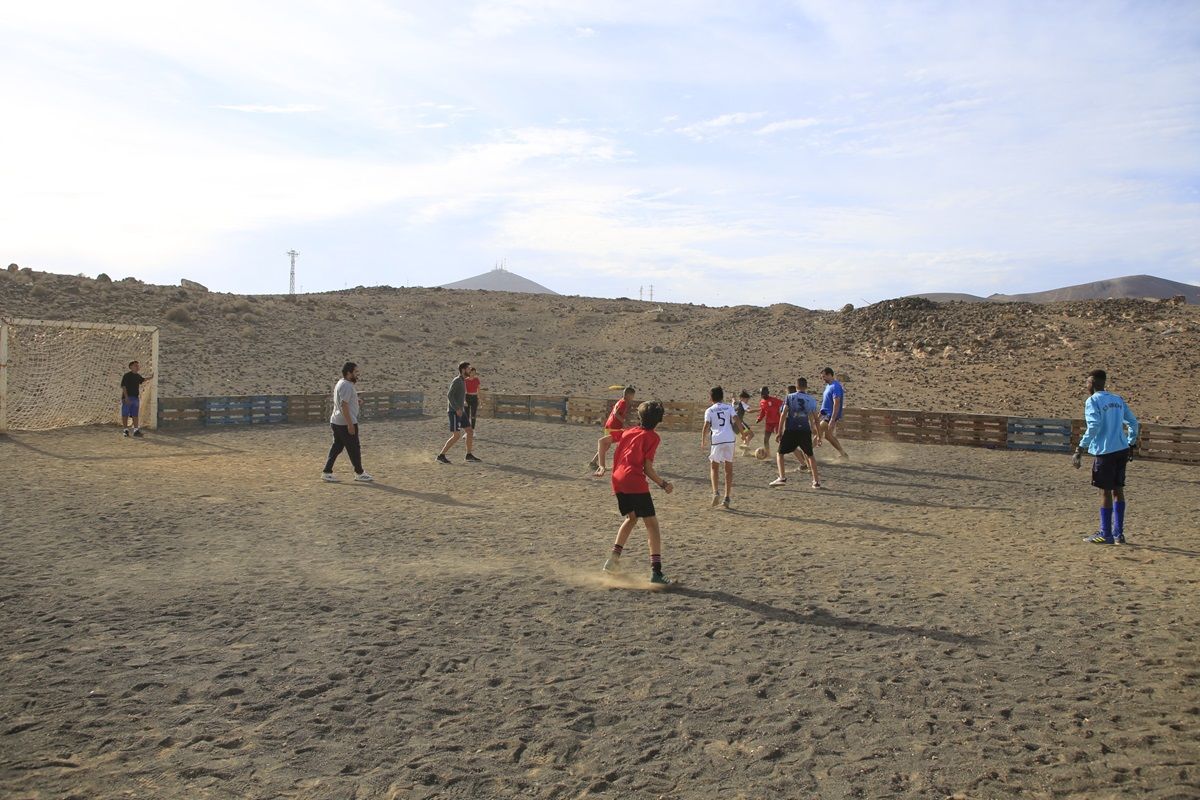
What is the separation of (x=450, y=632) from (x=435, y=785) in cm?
230

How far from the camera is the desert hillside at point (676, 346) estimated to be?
129ft

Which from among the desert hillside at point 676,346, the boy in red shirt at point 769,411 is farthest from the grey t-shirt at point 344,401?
the desert hillside at point 676,346

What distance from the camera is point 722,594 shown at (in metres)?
7.64

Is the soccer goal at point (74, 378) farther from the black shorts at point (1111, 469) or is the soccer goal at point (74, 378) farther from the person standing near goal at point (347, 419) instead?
the black shorts at point (1111, 469)

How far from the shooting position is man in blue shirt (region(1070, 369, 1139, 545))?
985 cm

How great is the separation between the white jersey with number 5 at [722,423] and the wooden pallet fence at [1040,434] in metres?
12.7

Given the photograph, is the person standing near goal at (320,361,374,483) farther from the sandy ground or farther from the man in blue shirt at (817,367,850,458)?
the man in blue shirt at (817,367,850,458)

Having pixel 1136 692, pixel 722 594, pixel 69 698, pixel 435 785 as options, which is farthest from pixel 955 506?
pixel 69 698

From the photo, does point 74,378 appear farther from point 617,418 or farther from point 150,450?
point 617,418

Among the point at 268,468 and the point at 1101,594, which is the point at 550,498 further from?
the point at 1101,594

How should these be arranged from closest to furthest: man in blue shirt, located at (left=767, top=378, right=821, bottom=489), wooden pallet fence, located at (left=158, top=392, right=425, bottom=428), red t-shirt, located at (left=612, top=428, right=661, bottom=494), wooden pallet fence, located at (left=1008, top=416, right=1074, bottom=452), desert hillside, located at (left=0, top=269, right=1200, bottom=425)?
red t-shirt, located at (left=612, top=428, right=661, bottom=494), man in blue shirt, located at (left=767, top=378, right=821, bottom=489), wooden pallet fence, located at (left=1008, top=416, right=1074, bottom=452), wooden pallet fence, located at (left=158, top=392, right=425, bottom=428), desert hillside, located at (left=0, top=269, right=1200, bottom=425)

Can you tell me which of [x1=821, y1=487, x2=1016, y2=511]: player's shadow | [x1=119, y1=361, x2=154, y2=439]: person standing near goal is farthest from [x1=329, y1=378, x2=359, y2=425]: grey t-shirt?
[x1=119, y1=361, x2=154, y2=439]: person standing near goal

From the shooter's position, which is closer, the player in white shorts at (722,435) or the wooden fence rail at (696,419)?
the player in white shorts at (722,435)

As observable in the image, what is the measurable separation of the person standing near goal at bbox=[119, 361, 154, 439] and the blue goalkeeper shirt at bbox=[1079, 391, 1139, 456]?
18.6 meters
